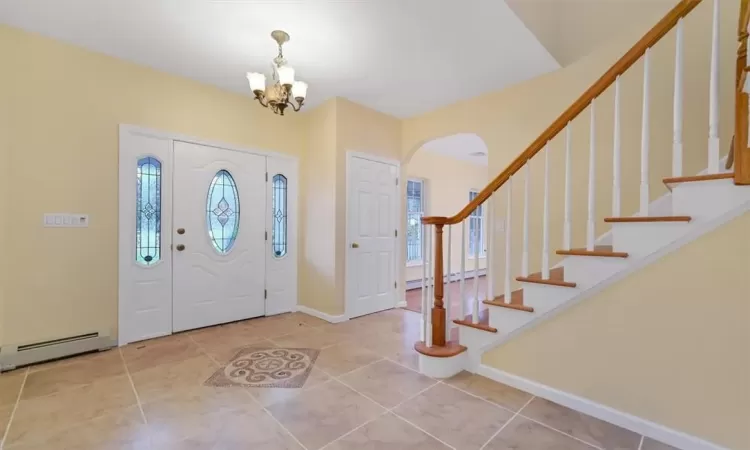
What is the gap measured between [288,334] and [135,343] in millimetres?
1407

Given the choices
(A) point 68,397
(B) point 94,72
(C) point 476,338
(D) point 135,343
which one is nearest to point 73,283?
(D) point 135,343

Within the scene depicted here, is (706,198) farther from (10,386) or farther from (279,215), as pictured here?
(10,386)

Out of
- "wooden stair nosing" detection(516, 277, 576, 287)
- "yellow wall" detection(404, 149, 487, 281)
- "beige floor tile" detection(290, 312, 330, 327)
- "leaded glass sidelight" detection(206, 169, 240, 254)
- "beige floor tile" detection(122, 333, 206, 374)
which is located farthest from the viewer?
"yellow wall" detection(404, 149, 487, 281)

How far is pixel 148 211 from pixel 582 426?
12.8ft

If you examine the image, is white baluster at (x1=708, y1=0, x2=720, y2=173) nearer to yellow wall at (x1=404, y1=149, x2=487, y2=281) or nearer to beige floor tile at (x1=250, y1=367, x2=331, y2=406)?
beige floor tile at (x1=250, y1=367, x2=331, y2=406)

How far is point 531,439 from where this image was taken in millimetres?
1644

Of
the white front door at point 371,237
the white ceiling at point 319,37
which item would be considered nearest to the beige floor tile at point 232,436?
the white front door at point 371,237

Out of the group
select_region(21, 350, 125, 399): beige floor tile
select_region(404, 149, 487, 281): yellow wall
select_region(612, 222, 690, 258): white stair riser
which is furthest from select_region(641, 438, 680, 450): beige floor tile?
select_region(404, 149, 487, 281): yellow wall

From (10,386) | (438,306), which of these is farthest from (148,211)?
(438,306)

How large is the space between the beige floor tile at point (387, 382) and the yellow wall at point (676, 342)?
912mm

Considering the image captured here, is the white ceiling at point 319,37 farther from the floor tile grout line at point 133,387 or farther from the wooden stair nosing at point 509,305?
the floor tile grout line at point 133,387

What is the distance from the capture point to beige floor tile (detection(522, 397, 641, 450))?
1.62 m

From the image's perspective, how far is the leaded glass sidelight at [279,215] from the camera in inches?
158

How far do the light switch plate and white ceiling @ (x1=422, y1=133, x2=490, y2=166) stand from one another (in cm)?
431
